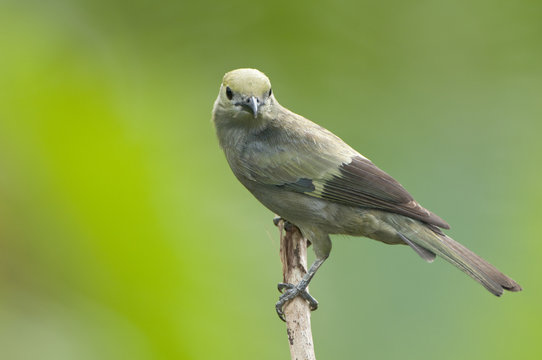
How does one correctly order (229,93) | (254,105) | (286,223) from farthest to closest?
(286,223)
(229,93)
(254,105)

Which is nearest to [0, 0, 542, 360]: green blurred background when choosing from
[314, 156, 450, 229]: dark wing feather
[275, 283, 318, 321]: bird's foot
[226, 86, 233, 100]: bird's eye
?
[275, 283, 318, 321]: bird's foot

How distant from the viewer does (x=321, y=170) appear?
3.85m

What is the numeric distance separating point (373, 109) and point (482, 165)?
2.18ft

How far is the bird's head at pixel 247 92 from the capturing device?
370cm

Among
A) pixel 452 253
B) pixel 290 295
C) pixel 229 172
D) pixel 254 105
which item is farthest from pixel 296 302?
pixel 229 172

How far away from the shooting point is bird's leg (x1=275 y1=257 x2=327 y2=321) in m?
3.64

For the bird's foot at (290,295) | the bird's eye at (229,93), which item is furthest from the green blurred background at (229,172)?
the bird's eye at (229,93)

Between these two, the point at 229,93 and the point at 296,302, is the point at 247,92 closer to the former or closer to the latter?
the point at 229,93

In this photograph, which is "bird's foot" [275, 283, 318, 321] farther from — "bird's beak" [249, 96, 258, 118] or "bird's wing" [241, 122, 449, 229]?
"bird's beak" [249, 96, 258, 118]

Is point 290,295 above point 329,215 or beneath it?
beneath

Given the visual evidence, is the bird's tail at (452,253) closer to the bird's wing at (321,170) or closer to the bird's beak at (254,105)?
the bird's wing at (321,170)

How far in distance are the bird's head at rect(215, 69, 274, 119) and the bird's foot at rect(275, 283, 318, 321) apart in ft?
2.84

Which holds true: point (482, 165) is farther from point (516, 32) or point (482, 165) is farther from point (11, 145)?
point (11, 145)

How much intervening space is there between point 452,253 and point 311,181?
0.80 metres
